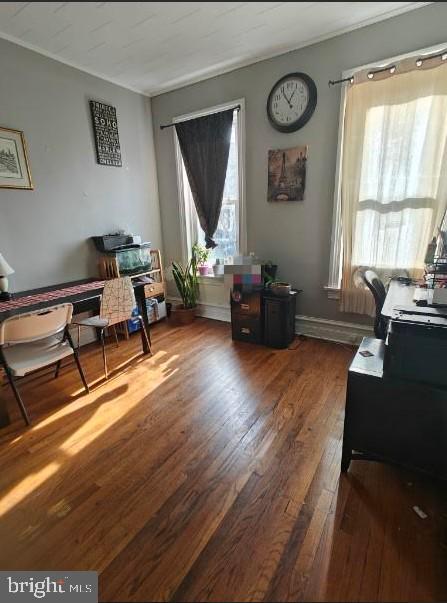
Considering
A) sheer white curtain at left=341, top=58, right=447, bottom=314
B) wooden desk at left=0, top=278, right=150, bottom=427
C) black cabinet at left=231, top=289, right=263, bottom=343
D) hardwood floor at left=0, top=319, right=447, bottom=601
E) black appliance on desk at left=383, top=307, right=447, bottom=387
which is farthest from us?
black cabinet at left=231, top=289, right=263, bottom=343

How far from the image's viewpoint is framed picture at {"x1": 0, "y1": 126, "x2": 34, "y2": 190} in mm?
2470

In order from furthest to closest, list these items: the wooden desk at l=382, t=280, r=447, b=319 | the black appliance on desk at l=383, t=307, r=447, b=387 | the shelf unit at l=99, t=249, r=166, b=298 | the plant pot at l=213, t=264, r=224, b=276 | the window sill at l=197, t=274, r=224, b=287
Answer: the window sill at l=197, t=274, r=224, b=287, the plant pot at l=213, t=264, r=224, b=276, the shelf unit at l=99, t=249, r=166, b=298, the wooden desk at l=382, t=280, r=447, b=319, the black appliance on desk at l=383, t=307, r=447, b=387

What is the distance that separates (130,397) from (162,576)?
50.1 inches

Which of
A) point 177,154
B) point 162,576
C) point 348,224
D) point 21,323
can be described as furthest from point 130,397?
point 177,154

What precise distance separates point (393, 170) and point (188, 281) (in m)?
2.41

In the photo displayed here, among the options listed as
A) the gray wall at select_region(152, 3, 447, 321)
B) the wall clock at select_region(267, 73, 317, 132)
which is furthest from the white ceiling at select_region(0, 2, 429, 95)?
the wall clock at select_region(267, 73, 317, 132)

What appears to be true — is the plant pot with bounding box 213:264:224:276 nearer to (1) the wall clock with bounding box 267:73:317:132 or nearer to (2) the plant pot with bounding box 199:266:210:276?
(2) the plant pot with bounding box 199:266:210:276

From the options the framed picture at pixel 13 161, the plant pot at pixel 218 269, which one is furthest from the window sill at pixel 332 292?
the framed picture at pixel 13 161

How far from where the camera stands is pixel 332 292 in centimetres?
299

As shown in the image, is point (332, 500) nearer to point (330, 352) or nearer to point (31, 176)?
point (330, 352)

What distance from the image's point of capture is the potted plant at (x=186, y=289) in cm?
371

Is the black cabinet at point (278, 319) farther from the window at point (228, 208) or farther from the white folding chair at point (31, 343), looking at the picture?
the white folding chair at point (31, 343)

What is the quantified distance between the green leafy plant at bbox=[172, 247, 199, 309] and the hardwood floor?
64.7 inches

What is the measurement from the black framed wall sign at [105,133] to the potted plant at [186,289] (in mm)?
1369
